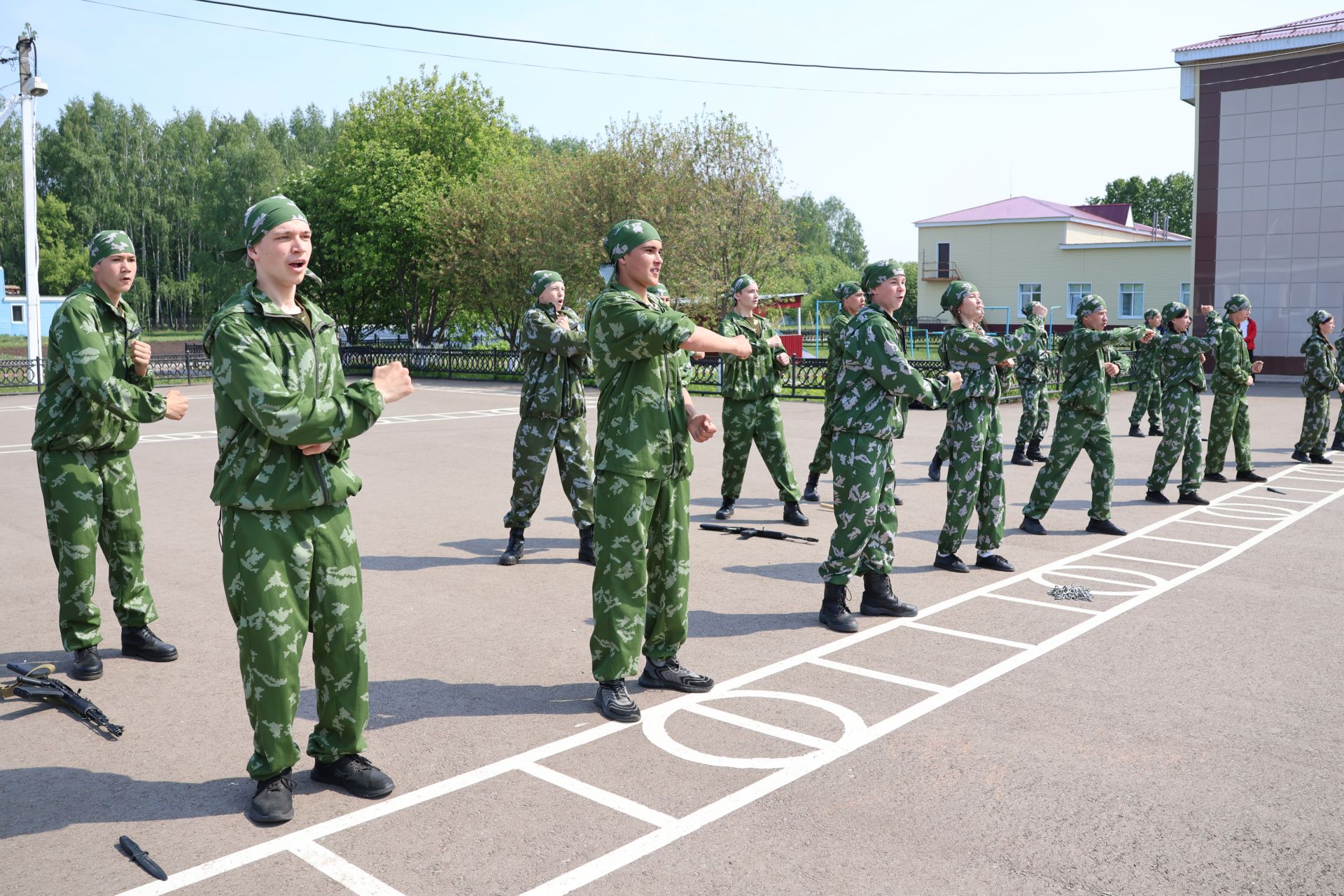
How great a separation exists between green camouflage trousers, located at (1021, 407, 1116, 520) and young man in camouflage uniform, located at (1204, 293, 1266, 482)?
10.7 feet

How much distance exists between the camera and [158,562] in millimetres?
8195

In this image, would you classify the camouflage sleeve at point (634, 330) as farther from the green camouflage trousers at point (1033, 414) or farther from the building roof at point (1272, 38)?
the building roof at point (1272, 38)

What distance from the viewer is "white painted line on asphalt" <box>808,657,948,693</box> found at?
539 cm

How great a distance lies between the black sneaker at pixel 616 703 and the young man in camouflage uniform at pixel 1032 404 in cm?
1069

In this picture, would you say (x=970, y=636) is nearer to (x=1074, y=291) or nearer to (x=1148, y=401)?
(x=1148, y=401)

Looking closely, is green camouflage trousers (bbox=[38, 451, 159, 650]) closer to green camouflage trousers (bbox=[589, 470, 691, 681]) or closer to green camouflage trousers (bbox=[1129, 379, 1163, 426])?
green camouflage trousers (bbox=[589, 470, 691, 681])

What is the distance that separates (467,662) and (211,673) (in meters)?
1.33

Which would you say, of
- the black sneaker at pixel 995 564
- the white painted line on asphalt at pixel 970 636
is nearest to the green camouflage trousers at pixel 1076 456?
the black sneaker at pixel 995 564

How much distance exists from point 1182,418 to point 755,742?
8.38m

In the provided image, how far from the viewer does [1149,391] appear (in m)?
16.9

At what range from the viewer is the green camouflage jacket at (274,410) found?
3.62m

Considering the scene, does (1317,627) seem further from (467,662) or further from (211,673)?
(211,673)

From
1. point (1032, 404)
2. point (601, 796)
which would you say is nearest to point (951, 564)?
point (601, 796)

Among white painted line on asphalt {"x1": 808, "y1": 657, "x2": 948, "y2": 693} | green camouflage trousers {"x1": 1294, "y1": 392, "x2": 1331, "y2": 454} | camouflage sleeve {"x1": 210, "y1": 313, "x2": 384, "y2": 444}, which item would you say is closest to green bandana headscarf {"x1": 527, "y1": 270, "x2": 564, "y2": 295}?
white painted line on asphalt {"x1": 808, "y1": 657, "x2": 948, "y2": 693}
